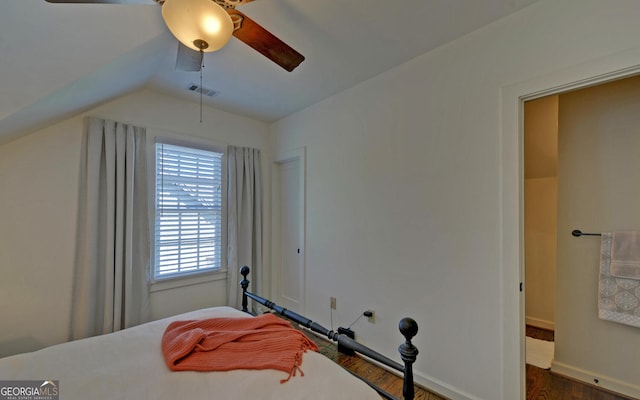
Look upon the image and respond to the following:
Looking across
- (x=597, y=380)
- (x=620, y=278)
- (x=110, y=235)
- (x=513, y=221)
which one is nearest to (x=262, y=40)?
(x=513, y=221)

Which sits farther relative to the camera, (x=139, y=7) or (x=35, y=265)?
(x=35, y=265)

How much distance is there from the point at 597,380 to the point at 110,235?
4.23 meters

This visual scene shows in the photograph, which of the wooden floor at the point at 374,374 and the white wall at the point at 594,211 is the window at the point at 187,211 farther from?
the white wall at the point at 594,211

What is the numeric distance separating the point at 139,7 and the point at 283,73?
1.14 metres

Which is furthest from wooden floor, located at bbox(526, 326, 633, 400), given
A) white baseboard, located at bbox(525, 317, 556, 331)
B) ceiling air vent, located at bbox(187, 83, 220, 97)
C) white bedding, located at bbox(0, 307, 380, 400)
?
ceiling air vent, located at bbox(187, 83, 220, 97)

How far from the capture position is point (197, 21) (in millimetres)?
1086

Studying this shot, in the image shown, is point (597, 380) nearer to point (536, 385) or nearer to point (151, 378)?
point (536, 385)

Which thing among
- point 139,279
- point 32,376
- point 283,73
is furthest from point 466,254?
point 139,279

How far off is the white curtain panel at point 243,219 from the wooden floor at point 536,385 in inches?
58.8

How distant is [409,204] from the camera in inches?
87.1

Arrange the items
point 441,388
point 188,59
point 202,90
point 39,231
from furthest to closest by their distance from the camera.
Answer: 1. point 202,90
2. point 39,231
3. point 441,388
4. point 188,59

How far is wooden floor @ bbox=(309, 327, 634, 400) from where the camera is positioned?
196cm

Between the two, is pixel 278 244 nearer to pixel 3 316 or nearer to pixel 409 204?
pixel 409 204

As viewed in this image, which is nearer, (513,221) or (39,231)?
(513,221)
